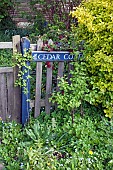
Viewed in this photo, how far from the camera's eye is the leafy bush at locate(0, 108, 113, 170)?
327 cm

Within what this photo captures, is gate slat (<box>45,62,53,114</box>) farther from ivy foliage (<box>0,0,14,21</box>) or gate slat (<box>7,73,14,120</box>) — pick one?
ivy foliage (<box>0,0,14,21</box>)

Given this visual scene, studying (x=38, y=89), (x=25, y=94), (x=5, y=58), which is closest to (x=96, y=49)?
(x=38, y=89)

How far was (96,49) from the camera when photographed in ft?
12.5

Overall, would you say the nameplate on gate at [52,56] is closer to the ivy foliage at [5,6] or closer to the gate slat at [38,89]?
the gate slat at [38,89]

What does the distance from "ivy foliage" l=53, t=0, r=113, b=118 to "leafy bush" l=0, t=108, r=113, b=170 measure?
1.10ft

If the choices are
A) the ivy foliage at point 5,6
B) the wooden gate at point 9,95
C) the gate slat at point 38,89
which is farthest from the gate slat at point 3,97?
the ivy foliage at point 5,6

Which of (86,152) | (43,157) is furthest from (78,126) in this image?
(43,157)

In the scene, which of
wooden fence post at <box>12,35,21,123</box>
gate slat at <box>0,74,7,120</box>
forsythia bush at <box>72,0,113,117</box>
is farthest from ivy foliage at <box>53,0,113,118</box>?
gate slat at <box>0,74,7,120</box>

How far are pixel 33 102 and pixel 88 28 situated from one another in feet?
4.11

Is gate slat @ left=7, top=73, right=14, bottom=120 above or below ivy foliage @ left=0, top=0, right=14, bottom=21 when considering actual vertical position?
below

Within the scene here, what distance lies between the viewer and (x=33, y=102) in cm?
407

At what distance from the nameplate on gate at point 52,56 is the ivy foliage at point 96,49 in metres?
0.14

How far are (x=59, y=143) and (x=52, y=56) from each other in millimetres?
1095

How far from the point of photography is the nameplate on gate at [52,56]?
3709mm
